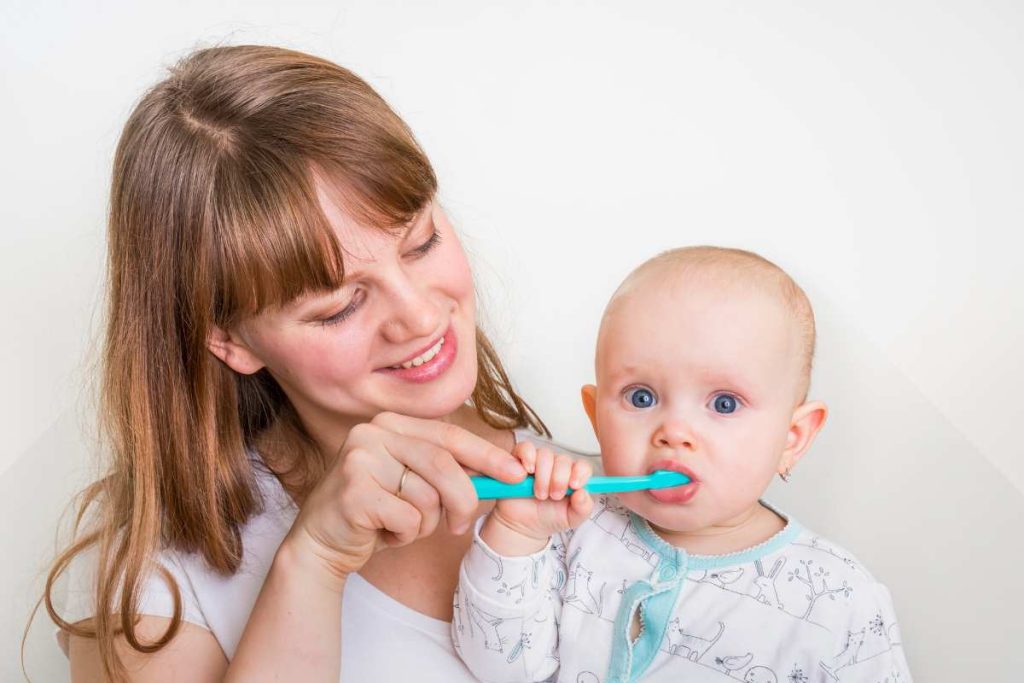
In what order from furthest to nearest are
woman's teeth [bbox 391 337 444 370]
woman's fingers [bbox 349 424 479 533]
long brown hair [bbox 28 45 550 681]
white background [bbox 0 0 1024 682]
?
white background [bbox 0 0 1024 682]
woman's teeth [bbox 391 337 444 370]
long brown hair [bbox 28 45 550 681]
woman's fingers [bbox 349 424 479 533]

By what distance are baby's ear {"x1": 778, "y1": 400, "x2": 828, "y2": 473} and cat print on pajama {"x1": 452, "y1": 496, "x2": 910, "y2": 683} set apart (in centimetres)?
9

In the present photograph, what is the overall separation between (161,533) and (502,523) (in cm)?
52

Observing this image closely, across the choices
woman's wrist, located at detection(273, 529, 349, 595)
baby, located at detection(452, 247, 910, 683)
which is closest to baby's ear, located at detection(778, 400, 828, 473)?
baby, located at detection(452, 247, 910, 683)

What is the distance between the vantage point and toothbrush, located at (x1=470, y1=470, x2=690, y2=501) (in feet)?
4.30

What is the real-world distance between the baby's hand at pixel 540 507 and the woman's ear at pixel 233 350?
1.31ft

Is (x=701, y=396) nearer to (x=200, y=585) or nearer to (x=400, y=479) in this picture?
(x=400, y=479)

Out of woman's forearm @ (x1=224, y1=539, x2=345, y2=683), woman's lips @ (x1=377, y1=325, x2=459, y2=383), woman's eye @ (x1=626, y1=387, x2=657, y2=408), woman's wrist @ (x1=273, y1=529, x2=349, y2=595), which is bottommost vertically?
woman's forearm @ (x1=224, y1=539, x2=345, y2=683)

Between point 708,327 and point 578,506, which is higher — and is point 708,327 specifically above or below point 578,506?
above

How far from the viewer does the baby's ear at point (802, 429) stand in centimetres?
146

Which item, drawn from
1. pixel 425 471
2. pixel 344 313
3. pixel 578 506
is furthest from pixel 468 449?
pixel 344 313

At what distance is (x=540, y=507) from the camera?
1376mm

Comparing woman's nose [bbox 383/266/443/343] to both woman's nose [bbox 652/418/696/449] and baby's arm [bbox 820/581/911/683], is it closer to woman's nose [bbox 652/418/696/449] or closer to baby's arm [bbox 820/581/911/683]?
woman's nose [bbox 652/418/696/449]

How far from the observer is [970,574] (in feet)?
6.35

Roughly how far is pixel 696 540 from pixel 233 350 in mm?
686
